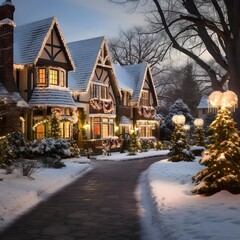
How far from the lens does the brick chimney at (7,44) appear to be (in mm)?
26484

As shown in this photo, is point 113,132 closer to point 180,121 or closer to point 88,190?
point 180,121

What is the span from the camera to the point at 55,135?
28.0 metres

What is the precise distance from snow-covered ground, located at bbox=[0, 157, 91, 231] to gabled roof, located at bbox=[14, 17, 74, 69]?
39.8ft

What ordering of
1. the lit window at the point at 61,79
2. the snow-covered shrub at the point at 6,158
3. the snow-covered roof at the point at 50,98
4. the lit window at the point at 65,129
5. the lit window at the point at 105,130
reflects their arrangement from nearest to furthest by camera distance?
the snow-covered shrub at the point at 6,158, the snow-covered roof at the point at 50,98, the lit window at the point at 61,79, the lit window at the point at 65,129, the lit window at the point at 105,130

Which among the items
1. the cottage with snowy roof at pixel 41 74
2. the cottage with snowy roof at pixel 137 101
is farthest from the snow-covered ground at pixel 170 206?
the cottage with snowy roof at pixel 137 101

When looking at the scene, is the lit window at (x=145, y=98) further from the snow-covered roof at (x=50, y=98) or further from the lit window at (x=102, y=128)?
the snow-covered roof at (x=50, y=98)

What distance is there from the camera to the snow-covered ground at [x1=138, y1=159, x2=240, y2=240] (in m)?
7.27

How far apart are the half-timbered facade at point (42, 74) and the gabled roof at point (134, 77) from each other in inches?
523

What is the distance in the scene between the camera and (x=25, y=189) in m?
12.9

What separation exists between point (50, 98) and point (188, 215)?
2159cm

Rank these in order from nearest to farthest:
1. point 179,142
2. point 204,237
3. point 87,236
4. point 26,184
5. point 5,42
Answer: point 204,237 → point 87,236 → point 26,184 → point 179,142 → point 5,42

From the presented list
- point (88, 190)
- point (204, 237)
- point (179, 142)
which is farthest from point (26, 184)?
point (179, 142)

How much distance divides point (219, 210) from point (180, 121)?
54.3 feet

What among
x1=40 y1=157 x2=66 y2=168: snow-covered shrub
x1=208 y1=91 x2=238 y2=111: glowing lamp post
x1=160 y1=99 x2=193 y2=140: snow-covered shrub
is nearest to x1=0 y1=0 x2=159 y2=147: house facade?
x1=160 y1=99 x2=193 y2=140: snow-covered shrub
